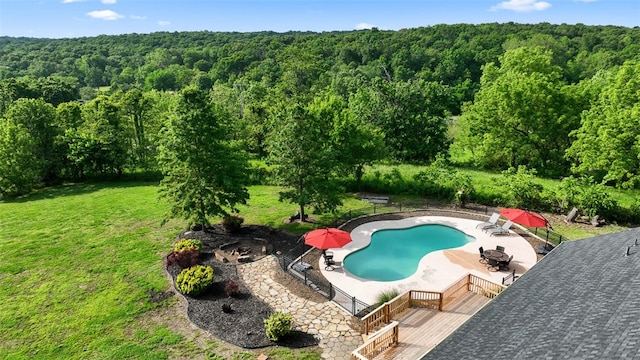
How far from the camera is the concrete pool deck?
18.1m

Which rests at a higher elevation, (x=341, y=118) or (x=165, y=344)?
(x=341, y=118)

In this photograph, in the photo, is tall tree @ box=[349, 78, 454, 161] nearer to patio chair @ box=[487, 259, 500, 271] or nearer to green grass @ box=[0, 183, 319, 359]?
green grass @ box=[0, 183, 319, 359]

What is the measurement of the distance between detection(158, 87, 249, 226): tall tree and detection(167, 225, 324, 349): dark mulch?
85.6 inches

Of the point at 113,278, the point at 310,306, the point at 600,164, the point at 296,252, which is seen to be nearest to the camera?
the point at 310,306

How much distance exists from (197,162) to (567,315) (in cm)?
1760

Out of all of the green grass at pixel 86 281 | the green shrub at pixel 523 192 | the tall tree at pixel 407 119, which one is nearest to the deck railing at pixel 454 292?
the green grass at pixel 86 281

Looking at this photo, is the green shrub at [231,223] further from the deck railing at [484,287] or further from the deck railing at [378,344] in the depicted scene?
Answer: the deck railing at [484,287]

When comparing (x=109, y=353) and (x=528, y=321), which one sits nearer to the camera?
(x=528, y=321)

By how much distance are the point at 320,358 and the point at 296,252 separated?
8.09 meters

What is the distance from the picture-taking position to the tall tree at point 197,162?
69.7ft

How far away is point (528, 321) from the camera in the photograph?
9.47 meters

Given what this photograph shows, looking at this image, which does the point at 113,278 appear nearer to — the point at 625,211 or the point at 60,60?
the point at 625,211

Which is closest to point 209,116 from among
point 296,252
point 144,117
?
point 296,252

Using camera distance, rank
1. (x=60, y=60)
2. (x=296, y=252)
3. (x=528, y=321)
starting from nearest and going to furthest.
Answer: (x=528, y=321), (x=296, y=252), (x=60, y=60)
